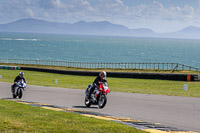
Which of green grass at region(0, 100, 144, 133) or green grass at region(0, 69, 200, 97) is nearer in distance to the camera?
green grass at region(0, 100, 144, 133)

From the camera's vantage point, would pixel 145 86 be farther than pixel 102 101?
Yes

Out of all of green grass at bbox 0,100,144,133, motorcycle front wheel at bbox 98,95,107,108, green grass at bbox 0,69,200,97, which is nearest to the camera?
green grass at bbox 0,100,144,133

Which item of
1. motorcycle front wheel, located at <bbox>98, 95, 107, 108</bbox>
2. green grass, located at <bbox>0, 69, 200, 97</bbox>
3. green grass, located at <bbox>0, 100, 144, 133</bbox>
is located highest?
green grass, located at <bbox>0, 69, 200, 97</bbox>

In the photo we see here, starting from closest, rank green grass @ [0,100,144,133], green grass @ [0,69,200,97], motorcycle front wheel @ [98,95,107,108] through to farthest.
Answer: green grass @ [0,100,144,133] < motorcycle front wheel @ [98,95,107,108] < green grass @ [0,69,200,97]

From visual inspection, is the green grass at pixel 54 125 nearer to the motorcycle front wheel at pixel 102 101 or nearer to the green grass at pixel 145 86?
the motorcycle front wheel at pixel 102 101

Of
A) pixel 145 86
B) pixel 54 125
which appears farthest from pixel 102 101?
pixel 145 86

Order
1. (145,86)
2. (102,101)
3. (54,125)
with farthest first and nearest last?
(145,86) < (102,101) < (54,125)

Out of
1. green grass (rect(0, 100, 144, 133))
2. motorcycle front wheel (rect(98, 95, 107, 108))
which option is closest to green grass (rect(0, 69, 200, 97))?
motorcycle front wheel (rect(98, 95, 107, 108))

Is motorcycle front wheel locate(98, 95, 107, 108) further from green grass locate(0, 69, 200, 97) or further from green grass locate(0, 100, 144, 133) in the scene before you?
green grass locate(0, 69, 200, 97)

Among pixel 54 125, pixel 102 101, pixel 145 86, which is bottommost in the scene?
pixel 54 125

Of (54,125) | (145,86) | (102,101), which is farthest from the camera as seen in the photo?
(145,86)

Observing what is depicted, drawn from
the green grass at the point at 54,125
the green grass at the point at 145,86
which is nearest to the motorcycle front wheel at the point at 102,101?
the green grass at the point at 54,125

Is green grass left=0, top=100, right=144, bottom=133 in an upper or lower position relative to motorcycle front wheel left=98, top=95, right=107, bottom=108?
lower

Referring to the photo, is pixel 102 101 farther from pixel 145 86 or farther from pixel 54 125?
pixel 145 86
